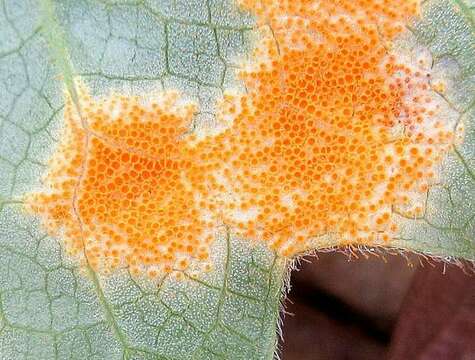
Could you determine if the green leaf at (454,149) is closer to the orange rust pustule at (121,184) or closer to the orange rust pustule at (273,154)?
the orange rust pustule at (273,154)

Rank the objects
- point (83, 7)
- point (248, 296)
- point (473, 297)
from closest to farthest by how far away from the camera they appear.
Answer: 1. point (83, 7)
2. point (248, 296)
3. point (473, 297)

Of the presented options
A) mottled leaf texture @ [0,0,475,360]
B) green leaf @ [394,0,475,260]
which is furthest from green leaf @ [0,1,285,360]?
green leaf @ [394,0,475,260]

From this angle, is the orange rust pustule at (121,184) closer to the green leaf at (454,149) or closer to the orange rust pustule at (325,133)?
the orange rust pustule at (325,133)

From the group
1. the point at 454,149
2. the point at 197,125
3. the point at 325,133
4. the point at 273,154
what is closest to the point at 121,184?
the point at 197,125

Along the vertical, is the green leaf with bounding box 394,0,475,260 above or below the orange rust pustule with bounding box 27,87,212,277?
above

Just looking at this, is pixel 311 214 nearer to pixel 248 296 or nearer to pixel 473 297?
pixel 248 296

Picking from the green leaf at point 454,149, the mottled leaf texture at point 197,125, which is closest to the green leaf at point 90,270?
the mottled leaf texture at point 197,125

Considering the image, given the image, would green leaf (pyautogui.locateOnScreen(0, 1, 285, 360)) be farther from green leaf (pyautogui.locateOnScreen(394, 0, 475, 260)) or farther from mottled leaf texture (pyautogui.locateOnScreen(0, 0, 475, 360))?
green leaf (pyautogui.locateOnScreen(394, 0, 475, 260))

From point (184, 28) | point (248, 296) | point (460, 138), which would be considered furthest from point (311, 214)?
point (184, 28)

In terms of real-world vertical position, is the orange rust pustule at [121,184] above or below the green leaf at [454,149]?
below
